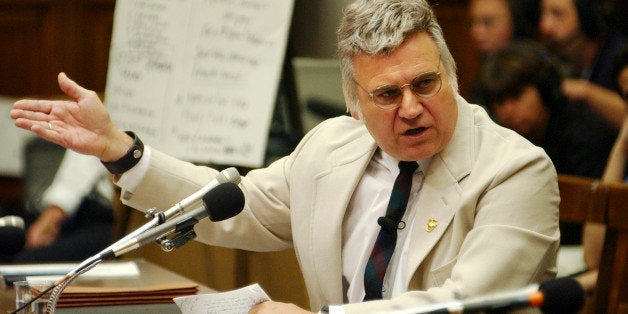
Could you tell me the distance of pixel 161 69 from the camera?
12.6 feet

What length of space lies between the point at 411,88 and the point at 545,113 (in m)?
1.86

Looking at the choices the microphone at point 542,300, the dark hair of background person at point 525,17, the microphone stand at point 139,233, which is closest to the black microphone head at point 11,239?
the microphone stand at point 139,233

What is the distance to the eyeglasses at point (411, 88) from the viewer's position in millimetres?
2188

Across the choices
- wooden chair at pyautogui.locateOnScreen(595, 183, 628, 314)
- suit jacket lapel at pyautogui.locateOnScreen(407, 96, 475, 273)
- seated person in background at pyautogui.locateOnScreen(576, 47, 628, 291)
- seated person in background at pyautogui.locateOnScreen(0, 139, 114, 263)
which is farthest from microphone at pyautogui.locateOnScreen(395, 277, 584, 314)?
seated person in background at pyautogui.locateOnScreen(0, 139, 114, 263)

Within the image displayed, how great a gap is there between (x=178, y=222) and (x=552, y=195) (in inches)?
32.4

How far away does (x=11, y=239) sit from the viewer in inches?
86.7

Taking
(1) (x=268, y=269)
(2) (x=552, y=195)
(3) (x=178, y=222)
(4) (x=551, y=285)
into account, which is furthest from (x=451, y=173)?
(1) (x=268, y=269)

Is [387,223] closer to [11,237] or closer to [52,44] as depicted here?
[11,237]

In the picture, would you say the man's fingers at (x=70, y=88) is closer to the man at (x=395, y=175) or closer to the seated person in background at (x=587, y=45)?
the man at (x=395, y=175)

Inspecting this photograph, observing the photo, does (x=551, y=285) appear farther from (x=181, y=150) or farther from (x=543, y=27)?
(x=543, y=27)

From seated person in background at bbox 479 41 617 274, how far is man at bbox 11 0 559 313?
1451mm

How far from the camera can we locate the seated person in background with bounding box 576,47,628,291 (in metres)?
3.26

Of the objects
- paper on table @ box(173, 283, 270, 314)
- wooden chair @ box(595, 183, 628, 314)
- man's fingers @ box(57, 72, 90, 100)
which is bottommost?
wooden chair @ box(595, 183, 628, 314)

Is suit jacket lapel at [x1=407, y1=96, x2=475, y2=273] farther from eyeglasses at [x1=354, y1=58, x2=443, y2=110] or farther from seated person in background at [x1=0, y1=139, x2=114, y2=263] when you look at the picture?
seated person in background at [x1=0, y1=139, x2=114, y2=263]
